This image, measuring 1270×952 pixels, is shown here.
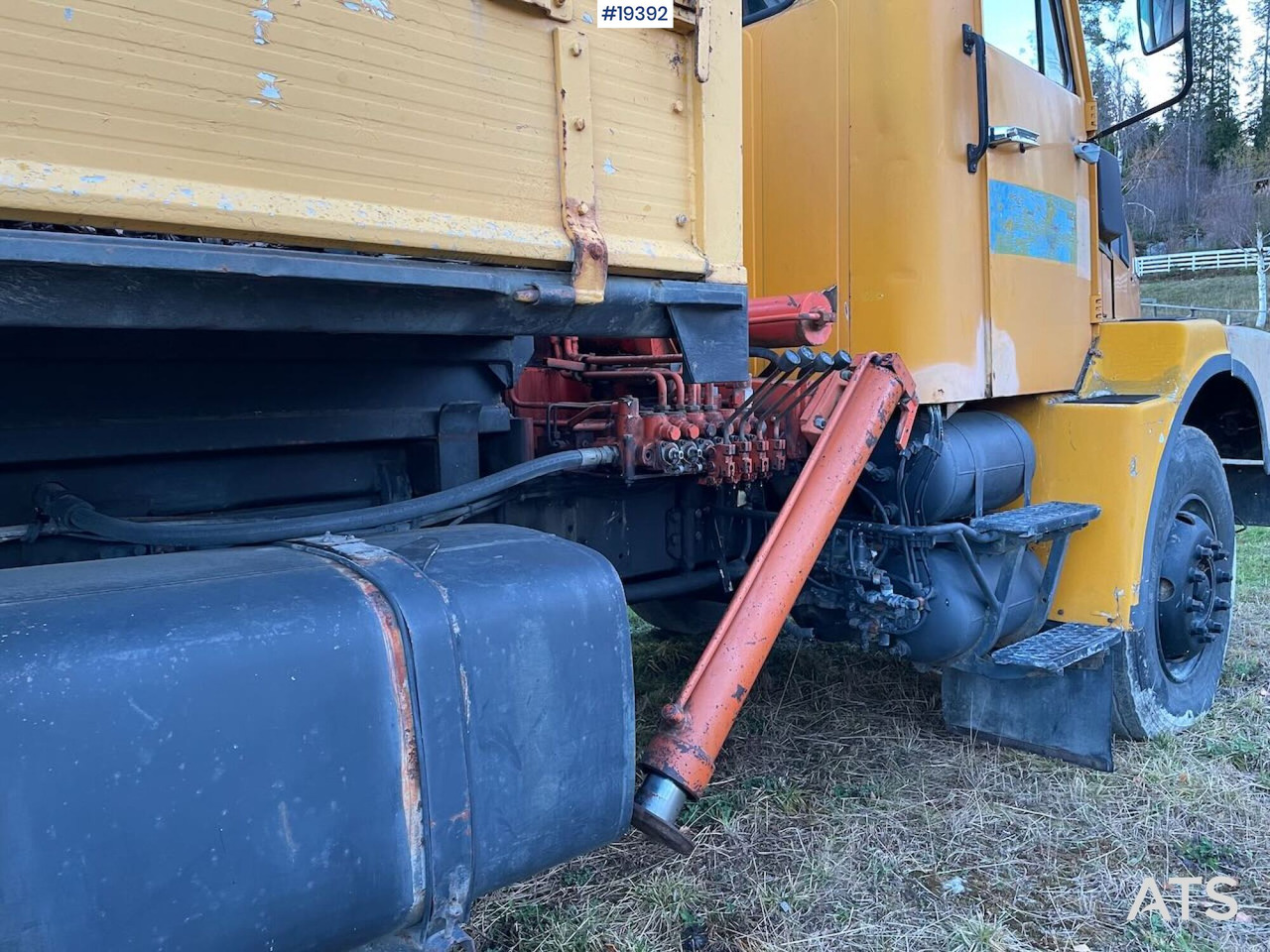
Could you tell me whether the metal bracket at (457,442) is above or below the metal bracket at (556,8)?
below

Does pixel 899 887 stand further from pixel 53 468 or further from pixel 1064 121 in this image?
pixel 1064 121

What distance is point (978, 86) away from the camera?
3027mm

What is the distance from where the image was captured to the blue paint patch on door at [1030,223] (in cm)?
316

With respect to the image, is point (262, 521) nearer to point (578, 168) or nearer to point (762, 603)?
point (578, 168)

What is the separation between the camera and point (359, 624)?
1496 millimetres

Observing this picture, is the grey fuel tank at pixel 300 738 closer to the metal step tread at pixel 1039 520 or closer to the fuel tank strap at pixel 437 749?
the fuel tank strap at pixel 437 749

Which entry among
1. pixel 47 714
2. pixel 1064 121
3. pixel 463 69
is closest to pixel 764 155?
pixel 1064 121

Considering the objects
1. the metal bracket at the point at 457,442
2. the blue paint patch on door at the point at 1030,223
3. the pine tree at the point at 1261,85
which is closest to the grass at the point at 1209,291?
the pine tree at the point at 1261,85

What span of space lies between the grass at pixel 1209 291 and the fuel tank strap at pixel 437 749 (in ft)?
95.1

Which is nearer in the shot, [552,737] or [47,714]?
[47,714]

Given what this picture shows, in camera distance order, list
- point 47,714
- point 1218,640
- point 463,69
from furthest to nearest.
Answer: point 1218,640, point 463,69, point 47,714

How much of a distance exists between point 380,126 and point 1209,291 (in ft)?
106

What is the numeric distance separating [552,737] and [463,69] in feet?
3.91

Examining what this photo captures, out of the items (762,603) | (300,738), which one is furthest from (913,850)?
(300,738)
